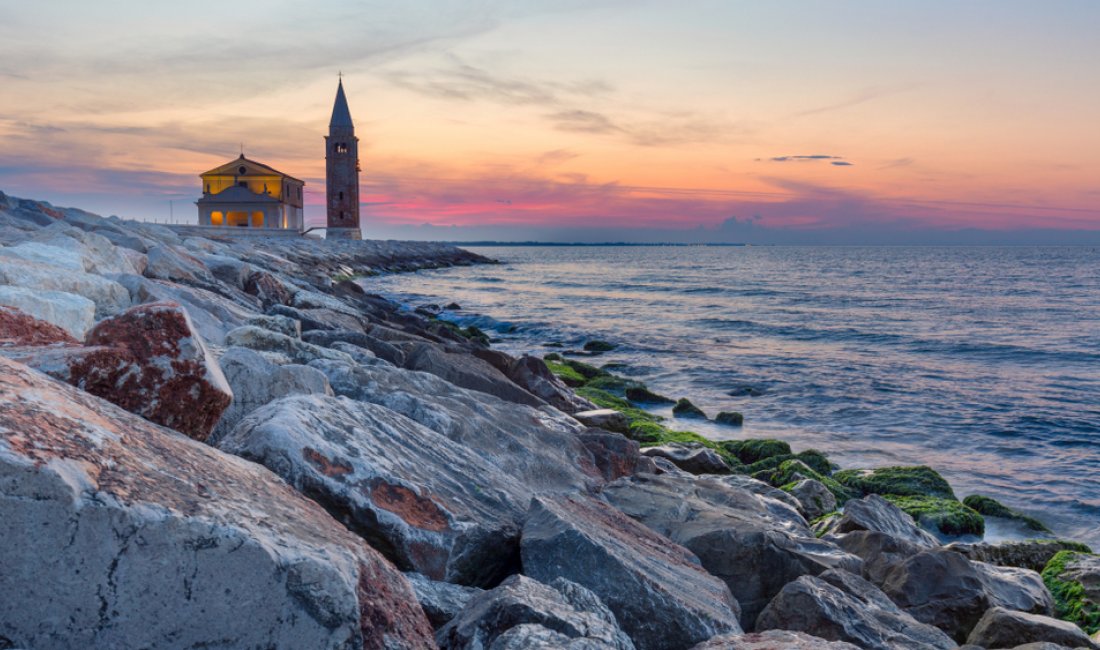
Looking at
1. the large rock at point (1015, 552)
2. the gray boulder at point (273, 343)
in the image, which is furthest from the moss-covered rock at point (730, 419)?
the gray boulder at point (273, 343)

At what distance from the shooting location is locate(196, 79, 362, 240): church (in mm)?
70812

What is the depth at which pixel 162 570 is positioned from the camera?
229 cm

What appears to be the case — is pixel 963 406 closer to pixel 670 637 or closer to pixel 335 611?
pixel 670 637

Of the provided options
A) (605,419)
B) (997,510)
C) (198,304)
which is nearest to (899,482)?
(997,510)

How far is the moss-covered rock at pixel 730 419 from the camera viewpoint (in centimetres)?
1489

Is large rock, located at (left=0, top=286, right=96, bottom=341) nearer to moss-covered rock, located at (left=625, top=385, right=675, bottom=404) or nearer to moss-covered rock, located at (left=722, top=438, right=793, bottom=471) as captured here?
moss-covered rock, located at (left=722, top=438, right=793, bottom=471)

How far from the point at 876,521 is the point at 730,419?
7.28m

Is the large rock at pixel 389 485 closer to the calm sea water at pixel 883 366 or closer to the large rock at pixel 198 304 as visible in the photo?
the large rock at pixel 198 304

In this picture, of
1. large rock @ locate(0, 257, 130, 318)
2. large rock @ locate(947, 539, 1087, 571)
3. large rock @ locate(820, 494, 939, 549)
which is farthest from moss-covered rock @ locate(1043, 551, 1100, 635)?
large rock @ locate(0, 257, 130, 318)

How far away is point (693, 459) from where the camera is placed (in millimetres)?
10266

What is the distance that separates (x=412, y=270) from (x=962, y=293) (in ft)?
147

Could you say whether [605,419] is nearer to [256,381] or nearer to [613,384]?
[613,384]

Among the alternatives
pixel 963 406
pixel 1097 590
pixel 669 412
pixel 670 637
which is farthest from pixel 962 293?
pixel 670 637

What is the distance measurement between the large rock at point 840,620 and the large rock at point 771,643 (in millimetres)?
918
